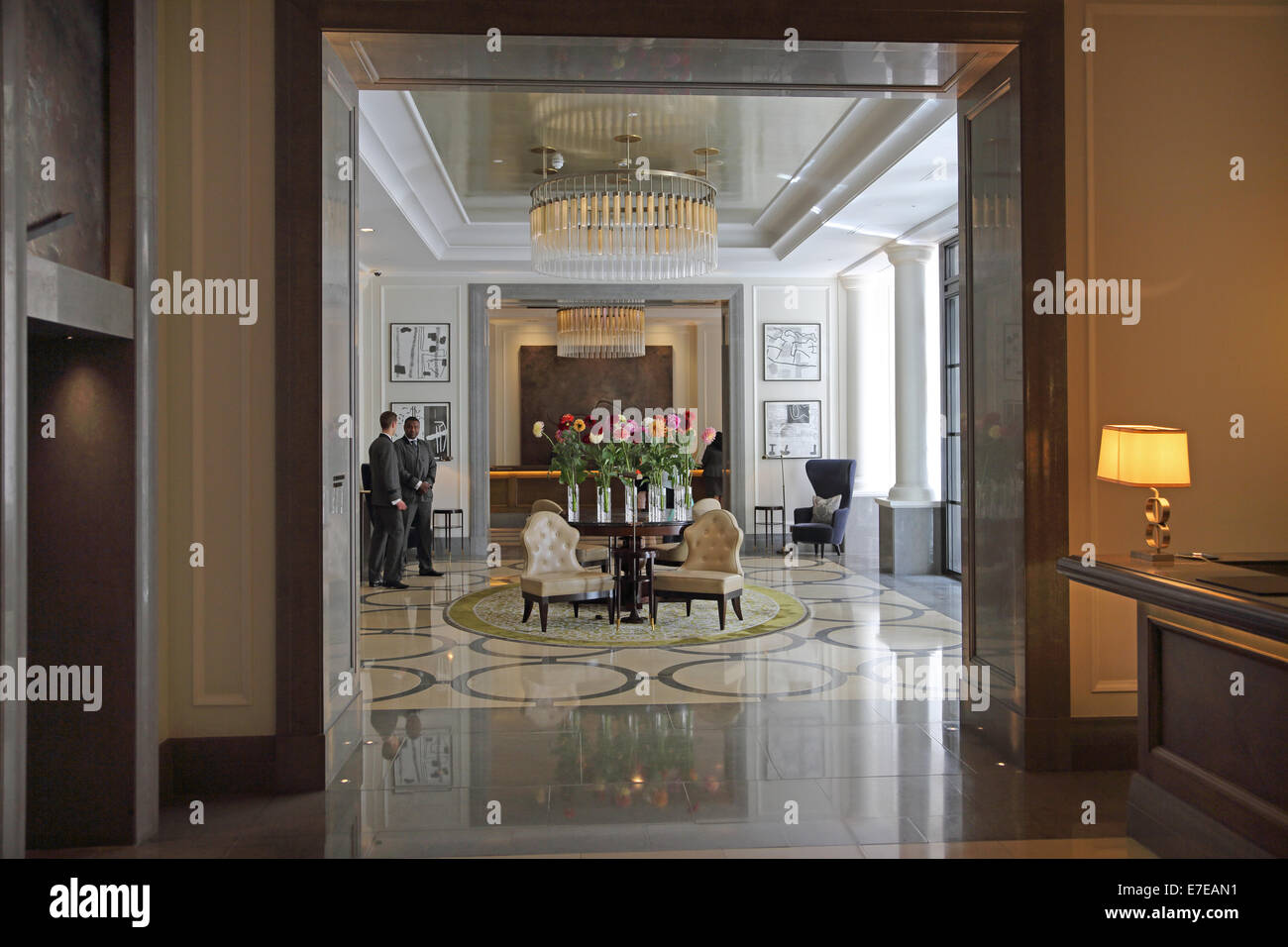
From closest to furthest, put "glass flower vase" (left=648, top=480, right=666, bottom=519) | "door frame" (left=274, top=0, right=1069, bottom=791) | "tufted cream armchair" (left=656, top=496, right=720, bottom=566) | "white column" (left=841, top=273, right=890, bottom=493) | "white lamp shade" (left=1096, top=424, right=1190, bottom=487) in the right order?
"white lamp shade" (left=1096, top=424, right=1190, bottom=487) < "door frame" (left=274, top=0, right=1069, bottom=791) < "glass flower vase" (left=648, top=480, right=666, bottom=519) < "tufted cream armchair" (left=656, top=496, right=720, bottom=566) < "white column" (left=841, top=273, right=890, bottom=493)

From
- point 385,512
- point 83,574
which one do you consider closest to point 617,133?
point 385,512

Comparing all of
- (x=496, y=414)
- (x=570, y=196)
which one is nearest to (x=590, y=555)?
(x=570, y=196)

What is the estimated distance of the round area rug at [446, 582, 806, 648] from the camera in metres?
7.20

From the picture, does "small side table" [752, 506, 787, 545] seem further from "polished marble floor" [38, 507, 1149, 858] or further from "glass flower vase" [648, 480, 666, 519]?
"polished marble floor" [38, 507, 1149, 858]

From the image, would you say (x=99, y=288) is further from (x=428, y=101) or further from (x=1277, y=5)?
(x=1277, y=5)

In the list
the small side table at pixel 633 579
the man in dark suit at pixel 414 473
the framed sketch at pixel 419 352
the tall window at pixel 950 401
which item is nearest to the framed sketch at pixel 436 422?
the framed sketch at pixel 419 352

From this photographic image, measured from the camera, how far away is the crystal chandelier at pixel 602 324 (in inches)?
514

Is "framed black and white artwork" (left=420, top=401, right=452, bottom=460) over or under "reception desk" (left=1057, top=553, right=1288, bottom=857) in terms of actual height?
over

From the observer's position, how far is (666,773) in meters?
4.23

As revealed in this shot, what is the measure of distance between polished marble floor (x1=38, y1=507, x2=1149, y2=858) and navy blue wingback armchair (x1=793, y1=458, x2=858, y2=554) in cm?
469

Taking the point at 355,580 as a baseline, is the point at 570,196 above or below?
above

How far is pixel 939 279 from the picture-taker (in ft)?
35.0

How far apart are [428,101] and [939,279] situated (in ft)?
19.4

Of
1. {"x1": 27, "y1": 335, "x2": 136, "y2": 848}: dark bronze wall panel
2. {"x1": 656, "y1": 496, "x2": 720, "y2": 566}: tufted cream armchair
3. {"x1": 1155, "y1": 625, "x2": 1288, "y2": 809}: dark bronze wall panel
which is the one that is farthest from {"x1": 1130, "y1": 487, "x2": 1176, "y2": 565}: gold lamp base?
{"x1": 656, "y1": 496, "x2": 720, "y2": 566}: tufted cream armchair
